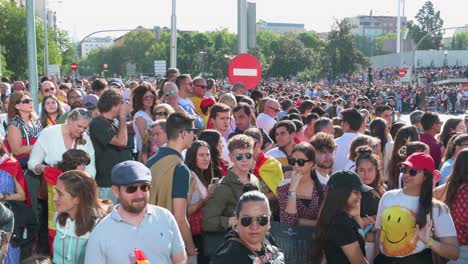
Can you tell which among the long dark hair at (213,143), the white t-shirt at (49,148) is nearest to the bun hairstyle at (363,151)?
the long dark hair at (213,143)

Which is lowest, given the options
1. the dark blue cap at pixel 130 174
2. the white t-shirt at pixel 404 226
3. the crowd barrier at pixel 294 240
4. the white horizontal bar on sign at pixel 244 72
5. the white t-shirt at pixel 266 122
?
the crowd barrier at pixel 294 240

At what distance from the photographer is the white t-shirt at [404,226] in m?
5.17

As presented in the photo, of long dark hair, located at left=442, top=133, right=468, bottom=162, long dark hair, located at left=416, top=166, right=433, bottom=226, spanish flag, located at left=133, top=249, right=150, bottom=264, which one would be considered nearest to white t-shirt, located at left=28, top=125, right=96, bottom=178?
spanish flag, located at left=133, top=249, right=150, bottom=264

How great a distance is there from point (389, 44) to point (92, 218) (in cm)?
11561

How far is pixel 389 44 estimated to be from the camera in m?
116

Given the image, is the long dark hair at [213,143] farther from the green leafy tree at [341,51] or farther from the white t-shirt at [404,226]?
the green leafy tree at [341,51]

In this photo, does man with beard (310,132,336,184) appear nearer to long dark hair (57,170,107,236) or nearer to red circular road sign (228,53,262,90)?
long dark hair (57,170,107,236)

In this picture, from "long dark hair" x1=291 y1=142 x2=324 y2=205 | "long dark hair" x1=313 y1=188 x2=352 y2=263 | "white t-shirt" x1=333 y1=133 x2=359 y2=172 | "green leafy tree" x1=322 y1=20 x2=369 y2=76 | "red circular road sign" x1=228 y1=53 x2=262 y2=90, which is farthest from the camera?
"green leafy tree" x1=322 y1=20 x2=369 y2=76

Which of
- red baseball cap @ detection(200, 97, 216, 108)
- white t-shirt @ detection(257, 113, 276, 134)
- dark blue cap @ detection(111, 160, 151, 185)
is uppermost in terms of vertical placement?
red baseball cap @ detection(200, 97, 216, 108)

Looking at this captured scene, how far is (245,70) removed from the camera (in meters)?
12.8

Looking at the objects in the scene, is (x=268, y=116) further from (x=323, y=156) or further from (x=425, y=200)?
(x=425, y=200)

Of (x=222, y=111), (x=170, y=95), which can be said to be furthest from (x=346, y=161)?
(x=170, y=95)

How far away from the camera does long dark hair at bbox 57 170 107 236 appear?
4.75 meters

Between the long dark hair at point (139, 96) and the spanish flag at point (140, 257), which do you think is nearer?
the spanish flag at point (140, 257)
